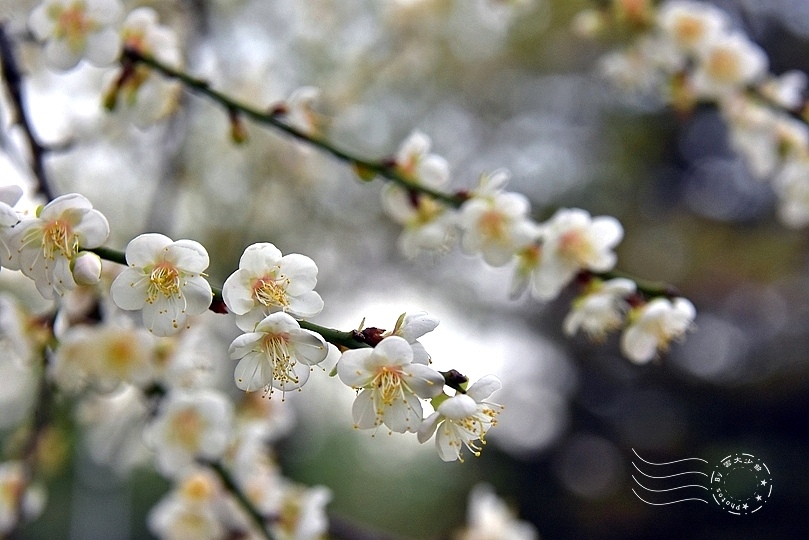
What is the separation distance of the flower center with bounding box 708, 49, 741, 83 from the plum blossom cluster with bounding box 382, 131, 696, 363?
745 millimetres

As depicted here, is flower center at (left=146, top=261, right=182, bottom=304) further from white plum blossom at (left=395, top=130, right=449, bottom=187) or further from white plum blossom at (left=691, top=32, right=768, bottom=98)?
white plum blossom at (left=691, top=32, right=768, bottom=98)

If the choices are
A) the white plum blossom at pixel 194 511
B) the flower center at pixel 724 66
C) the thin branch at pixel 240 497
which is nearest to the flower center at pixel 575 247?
the thin branch at pixel 240 497

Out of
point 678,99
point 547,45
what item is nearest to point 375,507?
point 547,45

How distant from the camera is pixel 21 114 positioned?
1134 mm

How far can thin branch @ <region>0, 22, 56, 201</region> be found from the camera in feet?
3.65

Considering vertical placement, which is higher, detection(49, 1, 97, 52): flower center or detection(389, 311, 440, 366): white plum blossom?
detection(389, 311, 440, 366): white plum blossom

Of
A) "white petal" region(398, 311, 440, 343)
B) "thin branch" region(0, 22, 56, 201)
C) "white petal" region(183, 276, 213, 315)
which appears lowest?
"thin branch" region(0, 22, 56, 201)

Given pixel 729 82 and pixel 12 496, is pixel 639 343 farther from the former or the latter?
pixel 12 496

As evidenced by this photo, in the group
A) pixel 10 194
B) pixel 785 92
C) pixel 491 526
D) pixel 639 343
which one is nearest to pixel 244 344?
pixel 10 194

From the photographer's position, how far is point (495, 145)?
181 inches

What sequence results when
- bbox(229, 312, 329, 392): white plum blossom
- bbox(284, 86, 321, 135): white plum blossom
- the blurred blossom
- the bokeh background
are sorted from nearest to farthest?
1. bbox(229, 312, 329, 392): white plum blossom
2. bbox(284, 86, 321, 135): white plum blossom
3. the bokeh background
4. the blurred blossom

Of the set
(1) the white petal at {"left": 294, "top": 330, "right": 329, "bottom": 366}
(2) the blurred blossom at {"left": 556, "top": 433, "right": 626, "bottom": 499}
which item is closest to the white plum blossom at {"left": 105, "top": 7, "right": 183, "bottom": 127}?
(1) the white petal at {"left": 294, "top": 330, "right": 329, "bottom": 366}

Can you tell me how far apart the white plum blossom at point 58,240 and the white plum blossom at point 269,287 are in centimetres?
14

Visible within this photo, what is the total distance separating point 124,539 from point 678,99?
7.43 m
